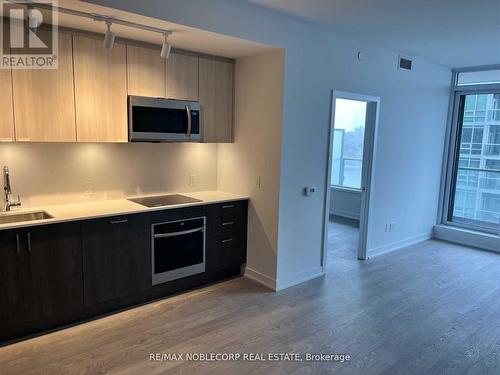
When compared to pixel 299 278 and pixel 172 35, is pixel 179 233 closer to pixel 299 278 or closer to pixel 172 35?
pixel 299 278

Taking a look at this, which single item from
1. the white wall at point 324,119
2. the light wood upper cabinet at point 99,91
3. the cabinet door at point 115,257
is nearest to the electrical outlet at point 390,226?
the white wall at point 324,119

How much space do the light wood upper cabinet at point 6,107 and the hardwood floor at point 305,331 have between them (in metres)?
1.60

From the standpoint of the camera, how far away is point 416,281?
4.12 m

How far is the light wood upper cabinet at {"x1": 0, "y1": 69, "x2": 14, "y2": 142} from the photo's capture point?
2.68m

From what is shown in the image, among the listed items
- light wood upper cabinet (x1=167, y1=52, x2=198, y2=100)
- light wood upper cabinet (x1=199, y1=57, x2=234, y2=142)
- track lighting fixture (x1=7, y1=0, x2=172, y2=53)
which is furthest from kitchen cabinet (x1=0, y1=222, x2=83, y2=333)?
light wood upper cabinet (x1=199, y1=57, x2=234, y2=142)

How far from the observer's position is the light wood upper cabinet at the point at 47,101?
2.77m

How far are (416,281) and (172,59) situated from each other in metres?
3.60

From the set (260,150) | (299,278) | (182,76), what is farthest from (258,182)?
(182,76)

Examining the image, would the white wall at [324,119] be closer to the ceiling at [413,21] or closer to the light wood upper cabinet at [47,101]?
the ceiling at [413,21]

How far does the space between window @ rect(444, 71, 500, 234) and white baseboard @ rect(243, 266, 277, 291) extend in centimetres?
374

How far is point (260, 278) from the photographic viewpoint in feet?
12.9

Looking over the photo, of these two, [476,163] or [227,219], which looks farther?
[476,163]

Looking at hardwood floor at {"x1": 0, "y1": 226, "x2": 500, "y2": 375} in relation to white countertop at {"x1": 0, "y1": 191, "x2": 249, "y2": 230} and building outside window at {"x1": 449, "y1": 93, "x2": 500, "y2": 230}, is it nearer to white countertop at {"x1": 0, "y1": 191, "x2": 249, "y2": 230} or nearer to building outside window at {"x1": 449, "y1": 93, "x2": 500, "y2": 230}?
white countertop at {"x1": 0, "y1": 191, "x2": 249, "y2": 230}

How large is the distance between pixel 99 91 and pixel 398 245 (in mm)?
4461
